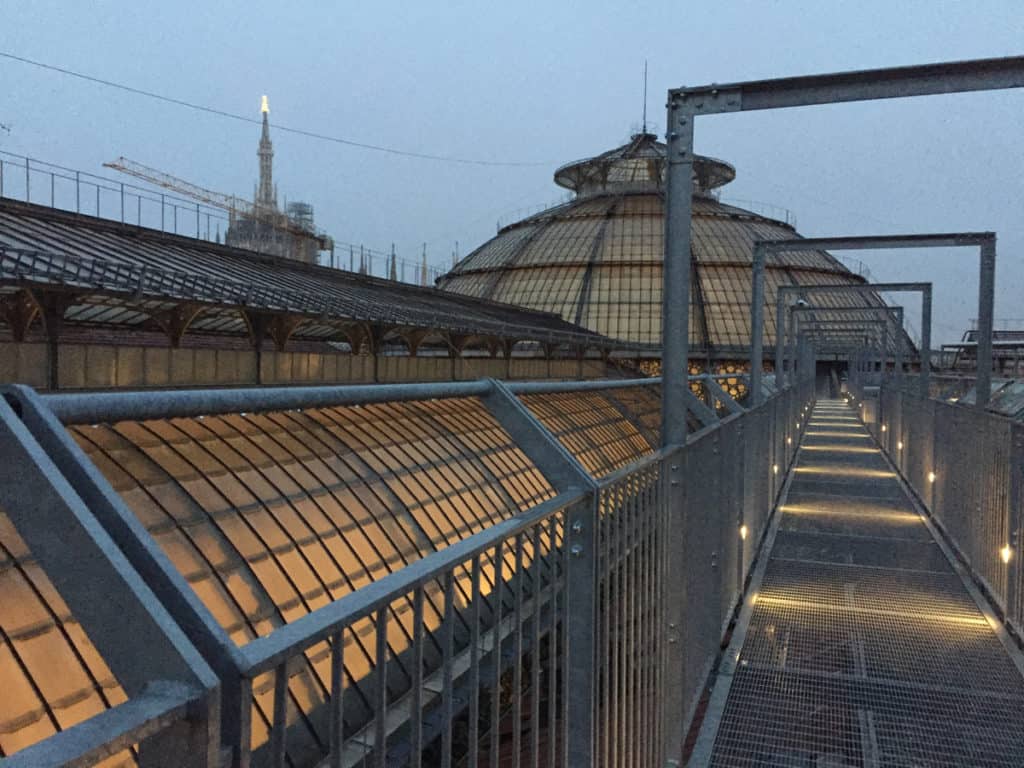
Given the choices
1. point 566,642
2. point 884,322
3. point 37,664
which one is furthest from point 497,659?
point 884,322

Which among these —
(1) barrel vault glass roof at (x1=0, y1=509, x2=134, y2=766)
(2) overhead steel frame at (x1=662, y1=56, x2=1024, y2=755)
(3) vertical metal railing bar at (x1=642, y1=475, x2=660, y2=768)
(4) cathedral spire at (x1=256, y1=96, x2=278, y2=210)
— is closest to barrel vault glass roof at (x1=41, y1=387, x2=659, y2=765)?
(1) barrel vault glass roof at (x1=0, y1=509, x2=134, y2=766)

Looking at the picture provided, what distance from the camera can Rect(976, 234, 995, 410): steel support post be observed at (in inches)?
611

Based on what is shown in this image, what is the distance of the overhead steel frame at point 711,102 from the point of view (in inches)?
252

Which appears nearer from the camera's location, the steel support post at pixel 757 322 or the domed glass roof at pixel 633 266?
the steel support post at pixel 757 322

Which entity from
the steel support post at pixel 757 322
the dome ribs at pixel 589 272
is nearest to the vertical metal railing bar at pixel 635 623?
the steel support post at pixel 757 322

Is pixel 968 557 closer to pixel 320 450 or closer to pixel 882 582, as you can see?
pixel 882 582

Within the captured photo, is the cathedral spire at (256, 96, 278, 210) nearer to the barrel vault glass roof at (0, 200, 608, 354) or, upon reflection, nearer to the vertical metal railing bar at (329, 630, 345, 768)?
the barrel vault glass roof at (0, 200, 608, 354)

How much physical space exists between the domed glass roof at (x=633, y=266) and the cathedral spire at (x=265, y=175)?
→ 61.9 metres

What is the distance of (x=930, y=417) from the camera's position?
57.0 ft

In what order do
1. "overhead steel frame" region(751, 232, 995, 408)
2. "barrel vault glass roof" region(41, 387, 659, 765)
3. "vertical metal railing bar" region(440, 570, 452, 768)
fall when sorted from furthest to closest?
"overhead steel frame" region(751, 232, 995, 408)
"barrel vault glass roof" region(41, 387, 659, 765)
"vertical metal railing bar" region(440, 570, 452, 768)

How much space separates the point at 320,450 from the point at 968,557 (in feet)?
32.1

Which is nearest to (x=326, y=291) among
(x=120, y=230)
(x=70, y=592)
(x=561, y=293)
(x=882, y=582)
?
(x=120, y=230)

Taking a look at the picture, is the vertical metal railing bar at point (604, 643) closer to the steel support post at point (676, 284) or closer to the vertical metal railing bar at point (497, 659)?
the vertical metal railing bar at point (497, 659)

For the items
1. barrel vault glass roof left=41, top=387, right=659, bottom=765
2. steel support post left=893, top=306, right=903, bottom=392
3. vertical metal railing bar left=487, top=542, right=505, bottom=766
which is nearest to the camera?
vertical metal railing bar left=487, top=542, right=505, bottom=766
